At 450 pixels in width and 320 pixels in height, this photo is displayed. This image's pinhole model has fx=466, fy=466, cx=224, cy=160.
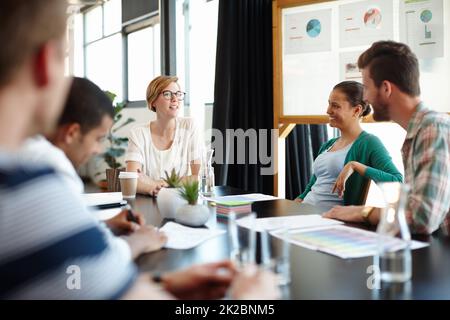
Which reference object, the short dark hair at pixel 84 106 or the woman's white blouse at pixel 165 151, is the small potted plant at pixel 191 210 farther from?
the woman's white blouse at pixel 165 151

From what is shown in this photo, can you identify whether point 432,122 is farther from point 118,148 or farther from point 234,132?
point 118,148

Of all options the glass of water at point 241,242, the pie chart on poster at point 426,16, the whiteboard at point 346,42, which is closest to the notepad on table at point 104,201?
the glass of water at point 241,242

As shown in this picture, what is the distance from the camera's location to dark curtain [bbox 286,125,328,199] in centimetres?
377

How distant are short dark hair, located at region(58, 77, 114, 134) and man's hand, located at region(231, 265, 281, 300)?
50 cm

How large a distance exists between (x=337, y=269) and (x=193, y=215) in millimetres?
599

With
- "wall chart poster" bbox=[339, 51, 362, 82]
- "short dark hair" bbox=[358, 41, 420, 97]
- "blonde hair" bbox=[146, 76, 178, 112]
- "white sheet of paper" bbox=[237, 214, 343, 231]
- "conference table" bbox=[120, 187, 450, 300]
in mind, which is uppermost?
"wall chart poster" bbox=[339, 51, 362, 82]

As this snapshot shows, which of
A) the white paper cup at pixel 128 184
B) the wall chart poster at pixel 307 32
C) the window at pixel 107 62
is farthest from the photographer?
the window at pixel 107 62

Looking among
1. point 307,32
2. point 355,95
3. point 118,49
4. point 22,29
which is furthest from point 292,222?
point 118,49

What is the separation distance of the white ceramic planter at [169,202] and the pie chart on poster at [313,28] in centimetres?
197

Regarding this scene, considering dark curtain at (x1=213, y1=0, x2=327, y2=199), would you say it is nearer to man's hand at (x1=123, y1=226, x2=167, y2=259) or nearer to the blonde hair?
the blonde hair

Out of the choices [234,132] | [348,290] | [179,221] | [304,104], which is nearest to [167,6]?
[234,132]

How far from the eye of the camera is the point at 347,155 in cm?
242

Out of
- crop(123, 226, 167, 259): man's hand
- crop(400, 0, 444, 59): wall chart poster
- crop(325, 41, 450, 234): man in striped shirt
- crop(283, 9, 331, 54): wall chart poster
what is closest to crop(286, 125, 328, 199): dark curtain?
crop(283, 9, 331, 54): wall chart poster

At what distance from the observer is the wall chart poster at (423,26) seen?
8.75 feet
